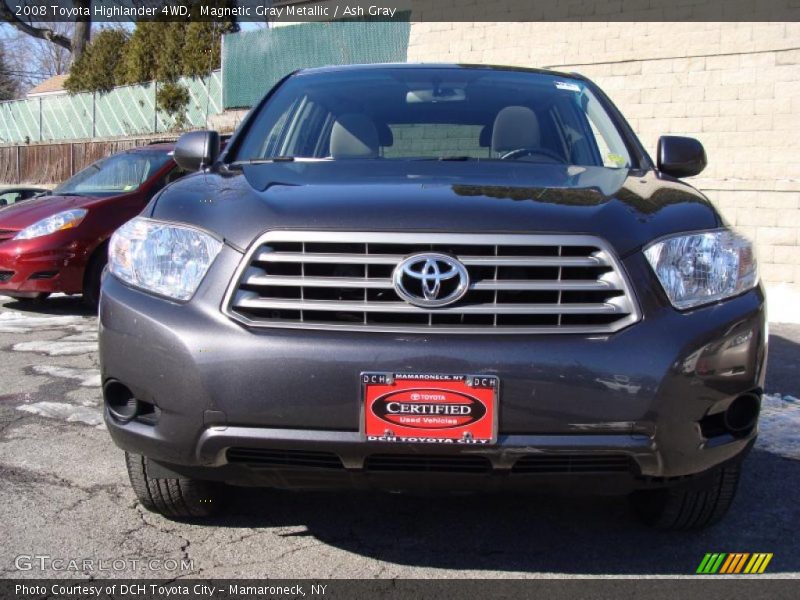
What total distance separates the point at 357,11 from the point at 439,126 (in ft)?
42.8

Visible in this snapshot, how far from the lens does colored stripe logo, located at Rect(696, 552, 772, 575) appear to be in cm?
279

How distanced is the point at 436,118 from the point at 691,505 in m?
1.99

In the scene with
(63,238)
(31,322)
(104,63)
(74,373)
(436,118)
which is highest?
(104,63)

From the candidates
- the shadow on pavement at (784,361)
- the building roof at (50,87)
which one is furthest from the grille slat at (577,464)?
the building roof at (50,87)

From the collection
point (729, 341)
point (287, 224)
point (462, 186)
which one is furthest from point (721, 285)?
point (287, 224)

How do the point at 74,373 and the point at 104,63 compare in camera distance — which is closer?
the point at 74,373

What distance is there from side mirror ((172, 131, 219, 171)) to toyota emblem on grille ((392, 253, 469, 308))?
153cm

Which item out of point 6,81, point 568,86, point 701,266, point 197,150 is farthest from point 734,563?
point 6,81

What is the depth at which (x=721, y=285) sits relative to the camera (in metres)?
2.58

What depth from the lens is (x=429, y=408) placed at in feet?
7.68

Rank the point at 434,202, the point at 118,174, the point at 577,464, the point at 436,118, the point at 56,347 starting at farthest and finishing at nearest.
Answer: the point at 118,174 → the point at 56,347 → the point at 436,118 → the point at 434,202 → the point at 577,464

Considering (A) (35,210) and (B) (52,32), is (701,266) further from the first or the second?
(B) (52,32)

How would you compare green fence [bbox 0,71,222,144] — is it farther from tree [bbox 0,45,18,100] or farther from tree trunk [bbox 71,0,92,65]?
tree [bbox 0,45,18,100]

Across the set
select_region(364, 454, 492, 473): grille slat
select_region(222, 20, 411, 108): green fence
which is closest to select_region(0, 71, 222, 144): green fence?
select_region(222, 20, 411, 108): green fence
